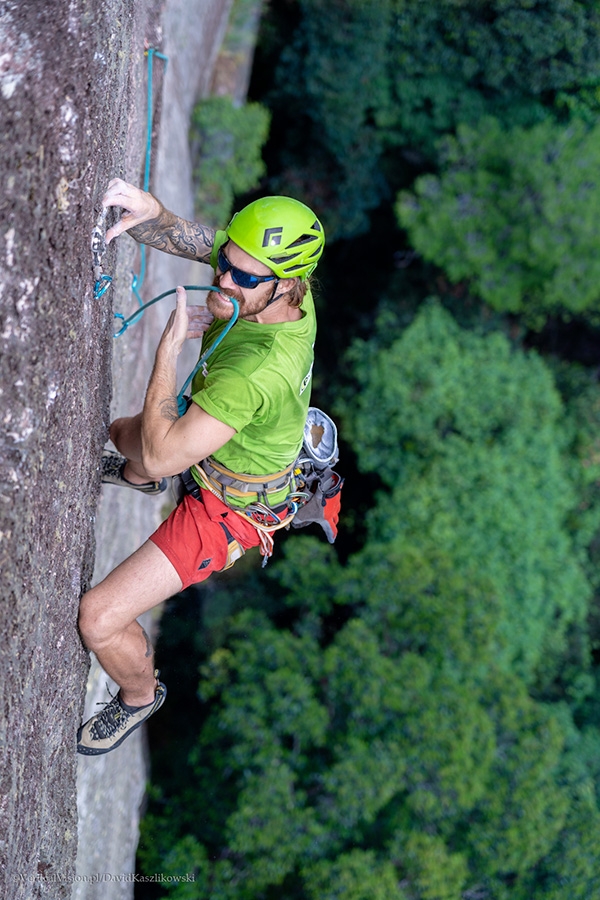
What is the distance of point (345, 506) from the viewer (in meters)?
11.4

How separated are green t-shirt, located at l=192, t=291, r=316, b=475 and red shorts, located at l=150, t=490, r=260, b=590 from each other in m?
0.22

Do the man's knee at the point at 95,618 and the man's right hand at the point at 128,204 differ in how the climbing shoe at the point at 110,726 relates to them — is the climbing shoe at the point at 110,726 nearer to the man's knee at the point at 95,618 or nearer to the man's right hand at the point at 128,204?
the man's knee at the point at 95,618

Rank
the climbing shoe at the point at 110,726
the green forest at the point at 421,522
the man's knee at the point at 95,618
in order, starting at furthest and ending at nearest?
the green forest at the point at 421,522 < the climbing shoe at the point at 110,726 < the man's knee at the point at 95,618

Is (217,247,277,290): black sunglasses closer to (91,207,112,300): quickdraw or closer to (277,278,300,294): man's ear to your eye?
(277,278,300,294): man's ear

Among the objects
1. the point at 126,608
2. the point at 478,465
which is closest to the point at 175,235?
the point at 126,608

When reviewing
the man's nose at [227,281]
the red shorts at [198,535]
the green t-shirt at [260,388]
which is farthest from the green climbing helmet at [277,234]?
the red shorts at [198,535]

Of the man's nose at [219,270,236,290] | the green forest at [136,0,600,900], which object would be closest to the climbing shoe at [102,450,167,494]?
the man's nose at [219,270,236,290]

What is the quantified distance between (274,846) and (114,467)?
5.11 metres

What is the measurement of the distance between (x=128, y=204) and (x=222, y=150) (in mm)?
7628

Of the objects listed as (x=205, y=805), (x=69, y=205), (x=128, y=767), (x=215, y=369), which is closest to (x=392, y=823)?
(x=205, y=805)

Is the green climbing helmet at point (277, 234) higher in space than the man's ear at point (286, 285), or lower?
higher

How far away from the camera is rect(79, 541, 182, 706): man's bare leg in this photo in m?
2.71

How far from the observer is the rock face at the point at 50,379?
1.87m

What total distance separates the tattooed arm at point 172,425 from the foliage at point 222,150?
7.58m
